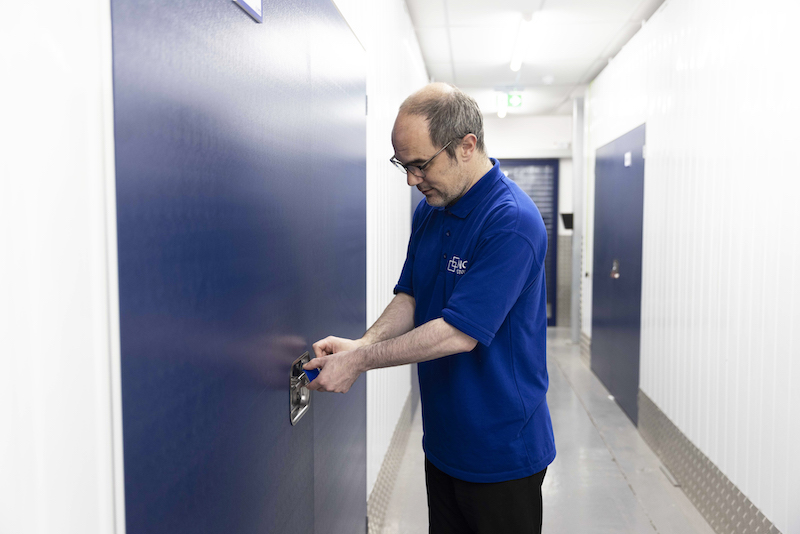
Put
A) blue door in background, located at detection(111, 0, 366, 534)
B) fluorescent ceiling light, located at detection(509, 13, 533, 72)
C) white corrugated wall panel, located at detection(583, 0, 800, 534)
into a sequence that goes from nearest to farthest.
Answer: blue door in background, located at detection(111, 0, 366, 534) → white corrugated wall panel, located at detection(583, 0, 800, 534) → fluorescent ceiling light, located at detection(509, 13, 533, 72)

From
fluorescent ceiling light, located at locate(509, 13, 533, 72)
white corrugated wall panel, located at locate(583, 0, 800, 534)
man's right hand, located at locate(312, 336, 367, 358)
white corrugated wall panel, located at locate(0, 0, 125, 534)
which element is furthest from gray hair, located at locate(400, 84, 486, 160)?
fluorescent ceiling light, located at locate(509, 13, 533, 72)

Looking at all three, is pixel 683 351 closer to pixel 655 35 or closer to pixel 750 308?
pixel 750 308

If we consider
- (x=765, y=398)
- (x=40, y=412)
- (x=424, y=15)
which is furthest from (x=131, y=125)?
(x=424, y=15)

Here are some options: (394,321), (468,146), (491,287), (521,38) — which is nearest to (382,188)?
(394,321)

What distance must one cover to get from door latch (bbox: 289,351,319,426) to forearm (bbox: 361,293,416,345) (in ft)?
1.02

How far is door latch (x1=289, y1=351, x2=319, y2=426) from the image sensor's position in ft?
4.54

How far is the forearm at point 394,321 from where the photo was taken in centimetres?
177

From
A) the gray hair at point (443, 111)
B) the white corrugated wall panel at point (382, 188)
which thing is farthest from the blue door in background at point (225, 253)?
the white corrugated wall panel at point (382, 188)

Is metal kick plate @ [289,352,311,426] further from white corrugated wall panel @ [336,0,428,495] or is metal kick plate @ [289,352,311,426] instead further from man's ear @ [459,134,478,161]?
white corrugated wall panel @ [336,0,428,495]

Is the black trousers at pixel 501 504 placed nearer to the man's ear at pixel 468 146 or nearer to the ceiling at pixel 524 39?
the man's ear at pixel 468 146

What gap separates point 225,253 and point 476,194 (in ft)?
2.69

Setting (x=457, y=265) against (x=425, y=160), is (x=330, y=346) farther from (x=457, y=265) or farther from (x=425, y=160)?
(x=425, y=160)

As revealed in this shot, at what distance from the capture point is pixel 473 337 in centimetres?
139

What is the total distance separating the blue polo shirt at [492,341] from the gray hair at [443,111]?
0.16 meters
